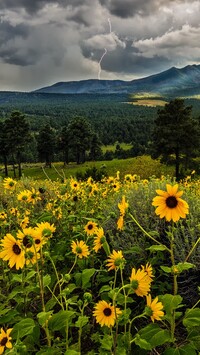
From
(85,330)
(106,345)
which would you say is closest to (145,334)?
(106,345)

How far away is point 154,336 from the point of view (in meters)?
2.67

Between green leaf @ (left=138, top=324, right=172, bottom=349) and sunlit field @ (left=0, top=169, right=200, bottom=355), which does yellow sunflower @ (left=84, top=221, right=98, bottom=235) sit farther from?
green leaf @ (left=138, top=324, right=172, bottom=349)

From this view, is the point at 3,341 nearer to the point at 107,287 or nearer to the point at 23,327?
the point at 23,327

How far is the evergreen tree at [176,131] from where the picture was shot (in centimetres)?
3456

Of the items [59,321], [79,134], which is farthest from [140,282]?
[79,134]

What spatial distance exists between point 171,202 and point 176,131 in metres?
32.8

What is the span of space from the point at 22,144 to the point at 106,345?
55149 millimetres

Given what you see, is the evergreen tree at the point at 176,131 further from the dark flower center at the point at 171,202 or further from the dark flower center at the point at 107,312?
the dark flower center at the point at 107,312

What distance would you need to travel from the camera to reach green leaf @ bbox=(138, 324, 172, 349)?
2641mm

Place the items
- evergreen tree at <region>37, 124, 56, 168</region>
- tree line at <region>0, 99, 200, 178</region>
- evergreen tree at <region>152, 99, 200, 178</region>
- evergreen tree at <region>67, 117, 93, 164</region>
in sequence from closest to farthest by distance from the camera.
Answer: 1. evergreen tree at <region>152, 99, 200, 178</region>
2. tree line at <region>0, 99, 200, 178</region>
3. evergreen tree at <region>67, 117, 93, 164</region>
4. evergreen tree at <region>37, 124, 56, 168</region>

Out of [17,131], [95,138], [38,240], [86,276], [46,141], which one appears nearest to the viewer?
[38,240]

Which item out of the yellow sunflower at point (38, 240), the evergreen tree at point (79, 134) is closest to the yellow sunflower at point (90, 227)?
the yellow sunflower at point (38, 240)

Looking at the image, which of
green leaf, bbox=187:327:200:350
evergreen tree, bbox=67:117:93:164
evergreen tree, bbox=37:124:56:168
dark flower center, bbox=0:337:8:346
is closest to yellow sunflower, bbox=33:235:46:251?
dark flower center, bbox=0:337:8:346

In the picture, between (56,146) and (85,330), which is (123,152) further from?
(85,330)
